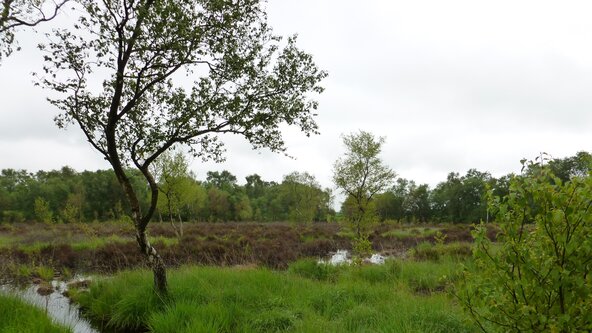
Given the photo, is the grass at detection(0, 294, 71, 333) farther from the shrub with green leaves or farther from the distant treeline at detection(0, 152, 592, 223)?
the distant treeline at detection(0, 152, 592, 223)

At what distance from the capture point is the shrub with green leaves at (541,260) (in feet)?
8.36

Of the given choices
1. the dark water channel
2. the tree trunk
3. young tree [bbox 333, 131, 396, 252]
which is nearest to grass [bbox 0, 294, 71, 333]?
the dark water channel

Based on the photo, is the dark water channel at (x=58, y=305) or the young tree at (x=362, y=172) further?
the young tree at (x=362, y=172)

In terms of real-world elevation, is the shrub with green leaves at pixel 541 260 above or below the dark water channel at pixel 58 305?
above

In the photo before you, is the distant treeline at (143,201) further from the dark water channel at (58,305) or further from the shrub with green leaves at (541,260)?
the shrub with green leaves at (541,260)

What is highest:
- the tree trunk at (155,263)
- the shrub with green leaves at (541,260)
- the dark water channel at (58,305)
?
the shrub with green leaves at (541,260)

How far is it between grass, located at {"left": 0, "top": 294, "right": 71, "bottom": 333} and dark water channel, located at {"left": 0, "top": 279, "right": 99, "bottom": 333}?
0.30 meters

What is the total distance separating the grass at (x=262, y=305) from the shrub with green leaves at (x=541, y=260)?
2.60m

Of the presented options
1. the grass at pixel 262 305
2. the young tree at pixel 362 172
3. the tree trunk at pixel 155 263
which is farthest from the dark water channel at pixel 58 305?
the young tree at pixel 362 172

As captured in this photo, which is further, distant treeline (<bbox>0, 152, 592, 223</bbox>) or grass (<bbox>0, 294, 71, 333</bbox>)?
distant treeline (<bbox>0, 152, 592, 223</bbox>)

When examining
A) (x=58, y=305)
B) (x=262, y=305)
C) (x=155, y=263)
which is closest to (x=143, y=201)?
(x=58, y=305)

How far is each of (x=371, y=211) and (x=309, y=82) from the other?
1352 centimetres

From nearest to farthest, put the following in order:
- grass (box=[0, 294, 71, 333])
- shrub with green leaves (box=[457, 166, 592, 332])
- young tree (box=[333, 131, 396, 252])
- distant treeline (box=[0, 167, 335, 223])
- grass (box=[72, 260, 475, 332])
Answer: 1. shrub with green leaves (box=[457, 166, 592, 332])
2. grass (box=[0, 294, 71, 333])
3. grass (box=[72, 260, 475, 332])
4. young tree (box=[333, 131, 396, 252])
5. distant treeline (box=[0, 167, 335, 223])

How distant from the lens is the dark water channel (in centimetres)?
749
